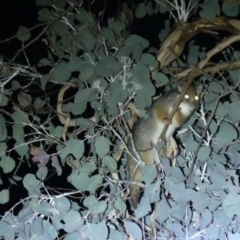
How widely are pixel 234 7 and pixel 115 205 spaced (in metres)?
0.72

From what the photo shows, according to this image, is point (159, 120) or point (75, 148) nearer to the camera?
point (75, 148)

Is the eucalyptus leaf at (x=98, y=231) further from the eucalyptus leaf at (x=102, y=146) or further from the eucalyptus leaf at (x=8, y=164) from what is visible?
the eucalyptus leaf at (x=8, y=164)

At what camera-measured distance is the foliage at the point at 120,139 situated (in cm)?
151

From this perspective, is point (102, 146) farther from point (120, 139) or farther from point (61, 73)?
point (61, 73)

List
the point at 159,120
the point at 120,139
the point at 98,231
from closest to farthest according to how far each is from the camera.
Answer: the point at 98,231 → the point at 120,139 → the point at 159,120

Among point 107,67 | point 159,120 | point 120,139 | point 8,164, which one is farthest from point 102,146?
point 159,120

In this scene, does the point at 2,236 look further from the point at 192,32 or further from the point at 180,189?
the point at 192,32

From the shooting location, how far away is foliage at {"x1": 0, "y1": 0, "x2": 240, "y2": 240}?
4.96 feet

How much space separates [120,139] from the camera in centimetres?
159

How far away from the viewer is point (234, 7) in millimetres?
1633

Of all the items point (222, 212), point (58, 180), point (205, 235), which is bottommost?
point (58, 180)

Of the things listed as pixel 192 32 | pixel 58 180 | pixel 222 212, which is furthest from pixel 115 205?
pixel 58 180

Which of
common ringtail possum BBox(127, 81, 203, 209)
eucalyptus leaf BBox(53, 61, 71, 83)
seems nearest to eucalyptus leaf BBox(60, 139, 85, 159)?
eucalyptus leaf BBox(53, 61, 71, 83)

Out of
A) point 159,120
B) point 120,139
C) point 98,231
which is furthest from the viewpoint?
point 159,120
